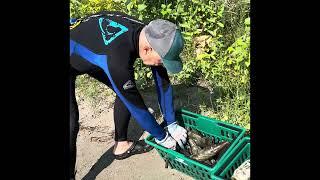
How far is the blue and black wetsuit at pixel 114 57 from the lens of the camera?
3.40m

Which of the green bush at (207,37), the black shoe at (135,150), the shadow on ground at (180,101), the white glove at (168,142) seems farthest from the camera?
the green bush at (207,37)

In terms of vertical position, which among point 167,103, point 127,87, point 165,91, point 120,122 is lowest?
point 120,122

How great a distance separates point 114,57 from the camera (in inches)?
134

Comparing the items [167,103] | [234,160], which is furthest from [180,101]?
[234,160]

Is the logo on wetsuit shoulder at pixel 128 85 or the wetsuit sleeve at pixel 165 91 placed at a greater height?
the logo on wetsuit shoulder at pixel 128 85

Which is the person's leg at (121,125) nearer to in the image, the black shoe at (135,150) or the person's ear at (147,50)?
the black shoe at (135,150)

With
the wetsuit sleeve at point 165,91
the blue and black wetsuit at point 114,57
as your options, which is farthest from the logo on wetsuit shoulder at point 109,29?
the wetsuit sleeve at point 165,91

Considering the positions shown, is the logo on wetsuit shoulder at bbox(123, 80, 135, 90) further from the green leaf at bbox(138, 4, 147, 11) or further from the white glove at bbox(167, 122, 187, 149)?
the green leaf at bbox(138, 4, 147, 11)

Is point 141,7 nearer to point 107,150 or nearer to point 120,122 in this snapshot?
point 120,122

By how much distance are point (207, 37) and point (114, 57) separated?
2.31 m

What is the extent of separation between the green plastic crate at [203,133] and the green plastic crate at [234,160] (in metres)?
0.04
